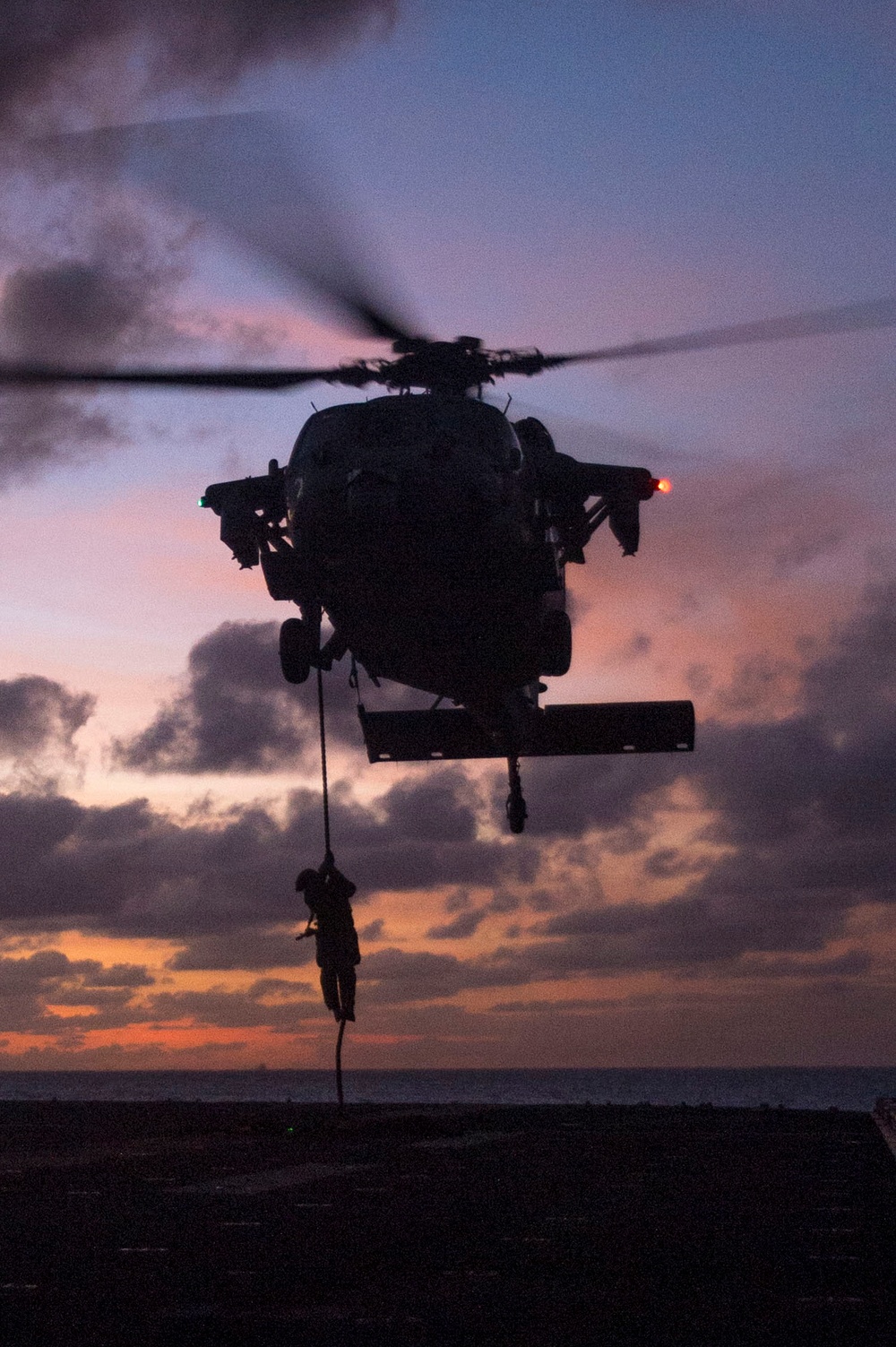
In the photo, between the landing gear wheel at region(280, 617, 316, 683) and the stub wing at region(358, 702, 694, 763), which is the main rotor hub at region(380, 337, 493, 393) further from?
the stub wing at region(358, 702, 694, 763)

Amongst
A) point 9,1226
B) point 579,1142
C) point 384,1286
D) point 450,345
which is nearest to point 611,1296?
point 384,1286

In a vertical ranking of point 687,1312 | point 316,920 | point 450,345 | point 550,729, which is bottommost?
point 687,1312

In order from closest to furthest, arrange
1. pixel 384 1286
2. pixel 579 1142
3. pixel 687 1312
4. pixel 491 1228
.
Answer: pixel 687 1312 → pixel 384 1286 → pixel 491 1228 → pixel 579 1142

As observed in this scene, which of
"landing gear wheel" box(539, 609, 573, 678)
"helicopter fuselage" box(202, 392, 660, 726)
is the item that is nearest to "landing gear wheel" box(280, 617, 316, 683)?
"helicopter fuselage" box(202, 392, 660, 726)

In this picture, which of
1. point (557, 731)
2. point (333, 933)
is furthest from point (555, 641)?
point (333, 933)

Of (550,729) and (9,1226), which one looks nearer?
(9,1226)

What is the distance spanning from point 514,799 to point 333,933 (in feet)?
26.6

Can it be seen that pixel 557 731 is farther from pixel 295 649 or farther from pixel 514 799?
pixel 295 649

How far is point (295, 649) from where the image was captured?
22312 mm

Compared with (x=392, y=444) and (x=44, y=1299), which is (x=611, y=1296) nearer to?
(x=44, y=1299)

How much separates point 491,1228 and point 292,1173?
4.79 meters

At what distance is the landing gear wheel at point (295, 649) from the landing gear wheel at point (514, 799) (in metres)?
5.30

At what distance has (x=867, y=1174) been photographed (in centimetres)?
1769

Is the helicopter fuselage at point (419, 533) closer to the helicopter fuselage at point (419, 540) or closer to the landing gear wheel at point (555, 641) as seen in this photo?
the helicopter fuselage at point (419, 540)
